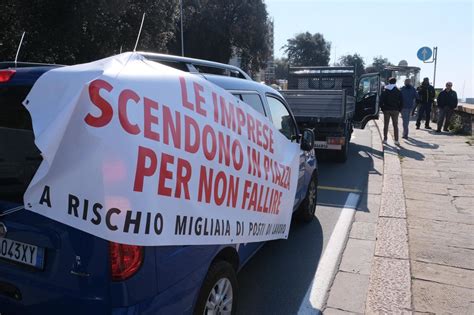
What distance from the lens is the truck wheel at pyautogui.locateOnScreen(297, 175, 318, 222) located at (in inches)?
212

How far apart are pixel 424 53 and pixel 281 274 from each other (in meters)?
17.7

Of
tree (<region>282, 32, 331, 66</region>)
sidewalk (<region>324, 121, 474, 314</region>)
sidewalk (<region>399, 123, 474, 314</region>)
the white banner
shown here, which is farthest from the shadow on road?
tree (<region>282, 32, 331, 66</region>)

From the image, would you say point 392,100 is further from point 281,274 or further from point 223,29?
point 223,29

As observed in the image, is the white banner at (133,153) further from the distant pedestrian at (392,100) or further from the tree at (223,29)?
the tree at (223,29)

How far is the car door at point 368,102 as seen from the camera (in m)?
13.0

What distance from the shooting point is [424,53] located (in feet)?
62.3

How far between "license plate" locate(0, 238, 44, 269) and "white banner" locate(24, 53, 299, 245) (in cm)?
32

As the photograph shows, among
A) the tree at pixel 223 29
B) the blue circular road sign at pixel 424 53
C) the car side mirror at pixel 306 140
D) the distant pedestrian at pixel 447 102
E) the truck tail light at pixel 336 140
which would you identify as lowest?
the truck tail light at pixel 336 140

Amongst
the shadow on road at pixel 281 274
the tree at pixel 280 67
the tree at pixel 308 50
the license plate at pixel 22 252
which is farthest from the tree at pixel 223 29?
the tree at pixel 280 67

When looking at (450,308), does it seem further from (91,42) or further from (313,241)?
(91,42)

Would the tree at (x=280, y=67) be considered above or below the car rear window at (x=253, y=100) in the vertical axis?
above

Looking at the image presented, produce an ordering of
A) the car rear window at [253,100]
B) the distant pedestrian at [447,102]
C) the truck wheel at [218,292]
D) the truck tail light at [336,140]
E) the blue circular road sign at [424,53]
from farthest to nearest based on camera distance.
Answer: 1. the blue circular road sign at [424,53]
2. the distant pedestrian at [447,102]
3. the truck tail light at [336,140]
4. the car rear window at [253,100]
5. the truck wheel at [218,292]

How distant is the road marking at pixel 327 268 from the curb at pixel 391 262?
373 millimetres

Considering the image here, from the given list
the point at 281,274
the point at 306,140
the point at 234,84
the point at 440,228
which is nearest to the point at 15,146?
the point at 234,84
